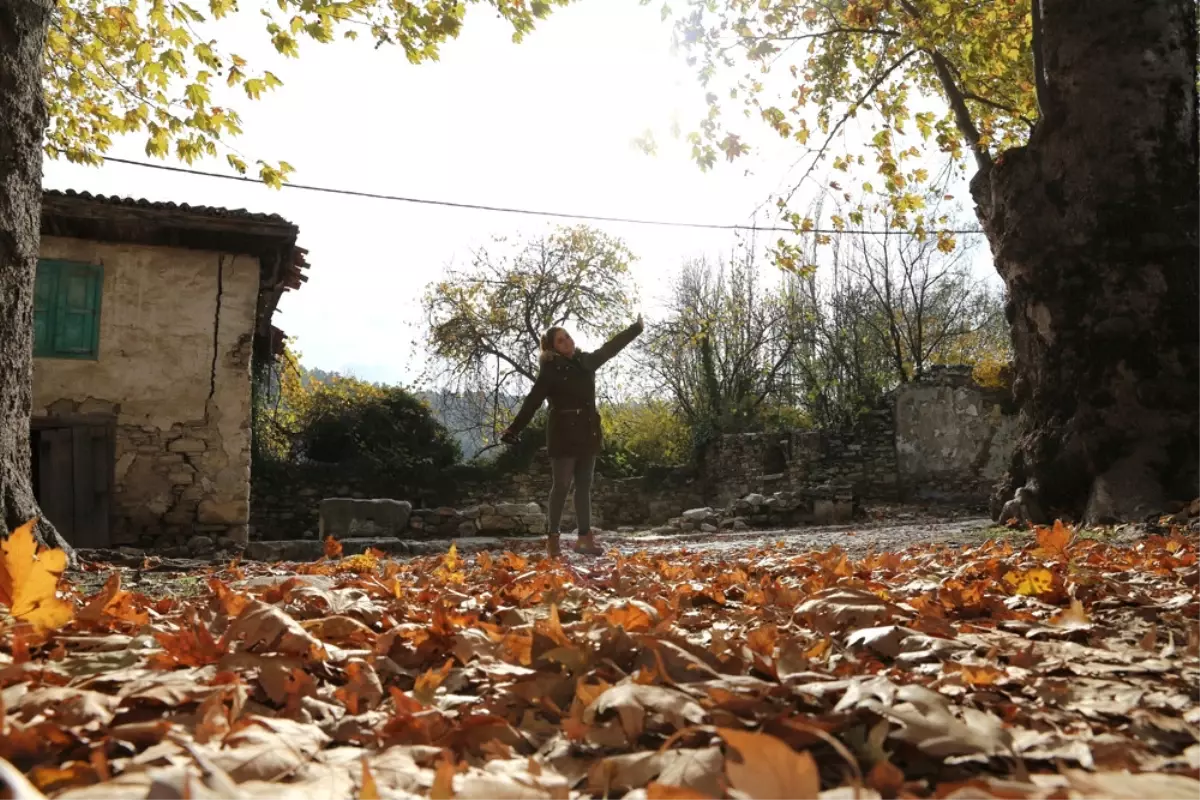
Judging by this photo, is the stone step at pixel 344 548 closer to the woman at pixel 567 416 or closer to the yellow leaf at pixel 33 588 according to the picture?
the woman at pixel 567 416

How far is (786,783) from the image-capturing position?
2.46 feet

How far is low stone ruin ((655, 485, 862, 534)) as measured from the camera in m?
14.6

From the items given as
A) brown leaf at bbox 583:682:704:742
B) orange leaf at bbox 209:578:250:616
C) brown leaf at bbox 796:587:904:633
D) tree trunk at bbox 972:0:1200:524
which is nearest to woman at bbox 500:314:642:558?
tree trunk at bbox 972:0:1200:524

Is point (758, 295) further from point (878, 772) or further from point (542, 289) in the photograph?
point (878, 772)

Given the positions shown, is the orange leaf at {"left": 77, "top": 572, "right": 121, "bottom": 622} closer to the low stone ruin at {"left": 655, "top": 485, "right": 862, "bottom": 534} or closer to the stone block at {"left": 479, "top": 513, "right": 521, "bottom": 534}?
the stone block at {"left": 479, "top": 513, "right": 521, "bottom": 534}

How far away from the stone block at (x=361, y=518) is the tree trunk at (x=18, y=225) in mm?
6757

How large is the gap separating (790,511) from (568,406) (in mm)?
9418

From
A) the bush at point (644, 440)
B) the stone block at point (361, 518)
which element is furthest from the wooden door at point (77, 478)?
the bush at point (644, 440)

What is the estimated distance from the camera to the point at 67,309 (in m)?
10.4

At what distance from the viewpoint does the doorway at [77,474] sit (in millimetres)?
9891

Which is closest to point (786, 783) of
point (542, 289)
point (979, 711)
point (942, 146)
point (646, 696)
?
point (646, 696)

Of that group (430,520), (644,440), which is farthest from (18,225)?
(644,440)

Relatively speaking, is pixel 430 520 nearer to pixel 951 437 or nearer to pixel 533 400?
pixel 533 400

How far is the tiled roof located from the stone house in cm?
2
